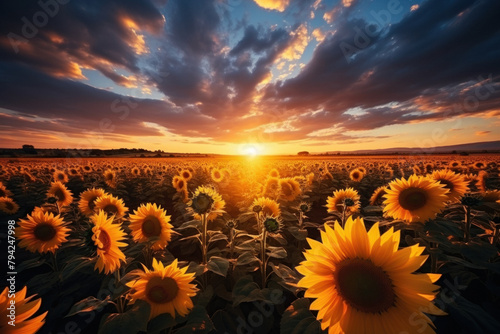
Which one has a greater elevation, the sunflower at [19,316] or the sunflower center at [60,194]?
the sunflower at [19,316]

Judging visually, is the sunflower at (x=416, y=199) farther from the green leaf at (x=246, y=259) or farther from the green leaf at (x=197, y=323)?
the green leaf at (x=197, y=323)

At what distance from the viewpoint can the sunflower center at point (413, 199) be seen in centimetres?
306

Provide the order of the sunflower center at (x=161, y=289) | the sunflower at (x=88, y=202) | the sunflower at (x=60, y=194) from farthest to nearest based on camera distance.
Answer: the sunflower at (x=60, y=194)
the sunflower at (x=88, y=202)
the sunflower center at (x=161, y=289)

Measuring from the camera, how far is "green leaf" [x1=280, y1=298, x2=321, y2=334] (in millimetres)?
1939

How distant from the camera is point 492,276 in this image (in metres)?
2.94

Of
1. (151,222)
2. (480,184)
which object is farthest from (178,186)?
(480,184)

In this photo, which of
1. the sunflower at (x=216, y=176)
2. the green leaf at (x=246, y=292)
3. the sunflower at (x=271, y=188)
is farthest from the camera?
the sunflower at (x=216, y=176)

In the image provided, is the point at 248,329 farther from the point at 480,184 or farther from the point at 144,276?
the point at 480,184

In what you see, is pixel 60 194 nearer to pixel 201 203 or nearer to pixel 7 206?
pixel 7 206

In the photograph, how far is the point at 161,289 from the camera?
2355mm

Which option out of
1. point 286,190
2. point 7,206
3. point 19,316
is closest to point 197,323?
point 19,316

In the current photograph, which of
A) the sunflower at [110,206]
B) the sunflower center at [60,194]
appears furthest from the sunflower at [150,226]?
the sunflower center at [60,194]

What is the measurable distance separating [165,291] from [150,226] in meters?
1.49

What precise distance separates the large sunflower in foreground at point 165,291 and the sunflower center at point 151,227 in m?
1.22
